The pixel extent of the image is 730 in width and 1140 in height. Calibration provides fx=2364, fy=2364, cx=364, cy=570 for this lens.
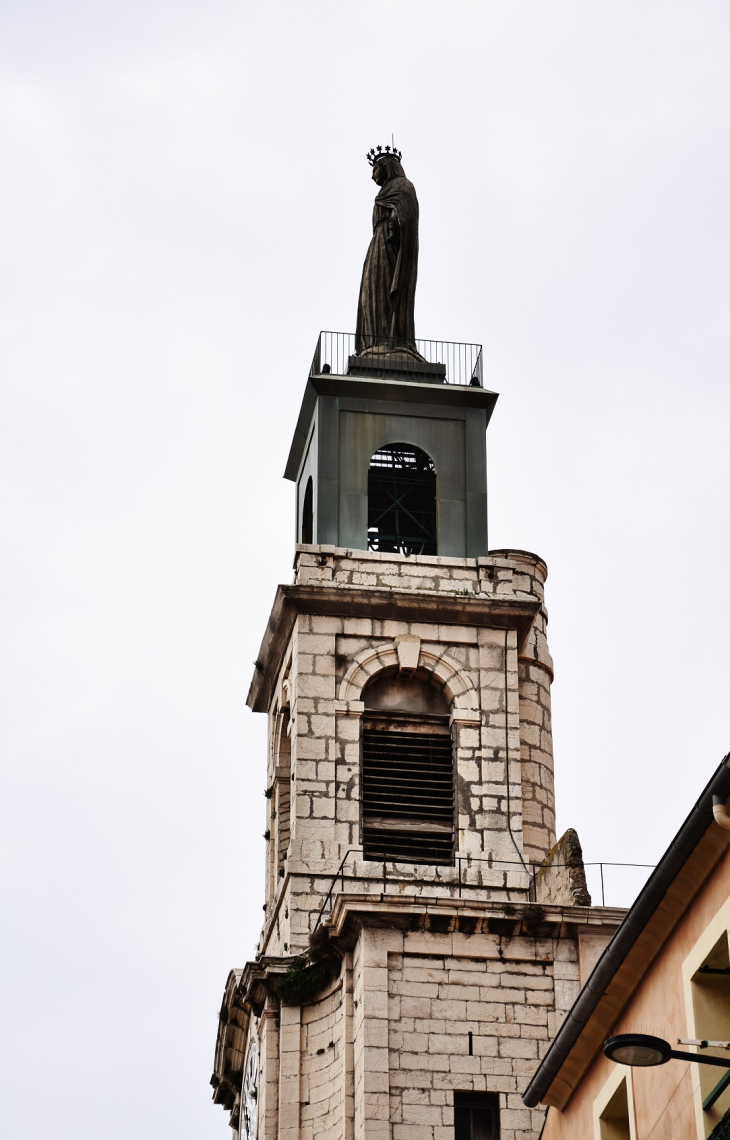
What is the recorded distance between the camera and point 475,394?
4256cm

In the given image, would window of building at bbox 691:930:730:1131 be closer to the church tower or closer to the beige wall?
Answer: the beige wall

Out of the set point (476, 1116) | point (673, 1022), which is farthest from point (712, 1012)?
point (476, 1116)

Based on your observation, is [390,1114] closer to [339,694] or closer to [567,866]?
[567,866]

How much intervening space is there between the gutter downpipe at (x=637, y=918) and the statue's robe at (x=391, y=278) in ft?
68.9

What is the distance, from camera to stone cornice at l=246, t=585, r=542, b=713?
130ft

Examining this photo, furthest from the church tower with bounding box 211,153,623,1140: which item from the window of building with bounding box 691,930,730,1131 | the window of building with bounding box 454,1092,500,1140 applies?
the window of building with bounding box 691,930,730,1131

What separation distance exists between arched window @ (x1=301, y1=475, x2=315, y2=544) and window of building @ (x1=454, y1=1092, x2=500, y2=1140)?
12.6 metres

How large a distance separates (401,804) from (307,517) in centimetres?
749

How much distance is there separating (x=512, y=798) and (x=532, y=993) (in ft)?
15.2

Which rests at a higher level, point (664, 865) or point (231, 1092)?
point (231, 1092)

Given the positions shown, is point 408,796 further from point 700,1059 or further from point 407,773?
point 700,1059

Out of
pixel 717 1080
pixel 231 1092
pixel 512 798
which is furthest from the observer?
pixel 231 1092

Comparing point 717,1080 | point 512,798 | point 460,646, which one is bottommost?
point 717,1080

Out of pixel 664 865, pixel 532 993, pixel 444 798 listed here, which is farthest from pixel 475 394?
pixel 664 865
